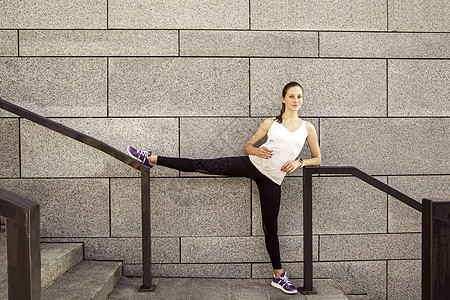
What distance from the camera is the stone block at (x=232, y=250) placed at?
3.83m

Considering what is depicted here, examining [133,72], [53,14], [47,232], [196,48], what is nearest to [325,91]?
[196,48]

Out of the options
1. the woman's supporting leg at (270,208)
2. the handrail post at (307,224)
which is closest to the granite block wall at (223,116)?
the woman's supporting leg at (270,208)

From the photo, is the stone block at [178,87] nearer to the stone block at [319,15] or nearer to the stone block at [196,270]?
the stone block at [319,15]

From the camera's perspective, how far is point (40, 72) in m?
3.79

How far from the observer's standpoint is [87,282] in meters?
3.09

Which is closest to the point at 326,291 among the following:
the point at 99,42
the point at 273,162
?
the point at 273,162

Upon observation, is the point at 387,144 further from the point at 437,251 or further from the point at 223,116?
the point at 437,251

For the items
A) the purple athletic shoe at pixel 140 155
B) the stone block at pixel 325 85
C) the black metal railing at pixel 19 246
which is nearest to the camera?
the black metal railing at pixel 19 246

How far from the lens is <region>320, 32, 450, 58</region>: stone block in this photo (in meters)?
3.92

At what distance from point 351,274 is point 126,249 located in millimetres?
2717

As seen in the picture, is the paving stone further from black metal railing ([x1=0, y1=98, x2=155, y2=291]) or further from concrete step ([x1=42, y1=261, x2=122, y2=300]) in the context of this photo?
concrete step ([x1=42, y1=261, x2=122, y2=300])

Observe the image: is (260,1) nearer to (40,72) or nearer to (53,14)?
(53,14)

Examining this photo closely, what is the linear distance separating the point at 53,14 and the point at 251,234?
3.50m

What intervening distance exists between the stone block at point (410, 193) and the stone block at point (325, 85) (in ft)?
2.98
